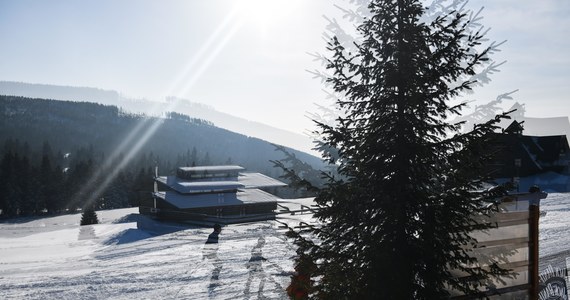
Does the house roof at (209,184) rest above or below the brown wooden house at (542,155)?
below

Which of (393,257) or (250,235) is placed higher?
(393,257)

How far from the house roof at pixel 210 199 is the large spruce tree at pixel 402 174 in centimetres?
3776

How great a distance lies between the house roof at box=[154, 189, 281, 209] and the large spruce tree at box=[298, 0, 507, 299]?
37760 mm

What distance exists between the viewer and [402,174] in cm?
531

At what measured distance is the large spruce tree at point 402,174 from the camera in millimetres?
5098

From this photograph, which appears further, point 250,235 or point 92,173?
point 92,173

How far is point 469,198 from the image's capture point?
17.1 feet

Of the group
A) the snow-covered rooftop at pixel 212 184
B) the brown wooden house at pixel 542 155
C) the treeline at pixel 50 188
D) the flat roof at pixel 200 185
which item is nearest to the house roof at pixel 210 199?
the flat roof at pixel 200 185

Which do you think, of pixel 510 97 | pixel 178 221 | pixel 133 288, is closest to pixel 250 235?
pixel 133 288

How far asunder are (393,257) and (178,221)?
128 ft

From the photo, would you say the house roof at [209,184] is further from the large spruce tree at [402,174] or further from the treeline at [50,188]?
the large spruce tree at [402,174]

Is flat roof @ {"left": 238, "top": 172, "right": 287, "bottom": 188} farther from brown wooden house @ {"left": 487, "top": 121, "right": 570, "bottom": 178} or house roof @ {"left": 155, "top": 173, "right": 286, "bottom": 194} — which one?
brown wooden house @ {"left": 487, "top": 121, "right": 570, "bottom": 178}

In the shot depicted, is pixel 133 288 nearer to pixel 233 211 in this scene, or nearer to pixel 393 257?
pixel 393 257

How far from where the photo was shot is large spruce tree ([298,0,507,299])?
201 inches
